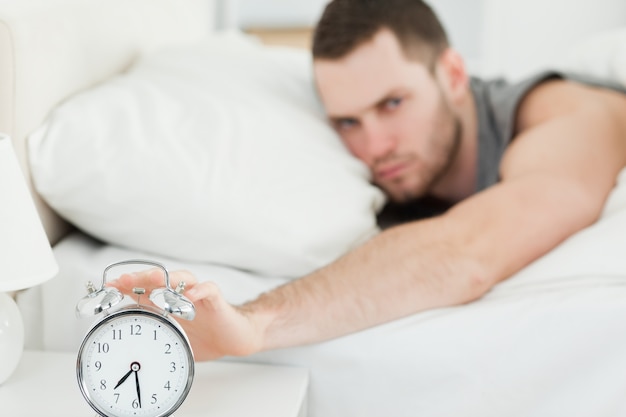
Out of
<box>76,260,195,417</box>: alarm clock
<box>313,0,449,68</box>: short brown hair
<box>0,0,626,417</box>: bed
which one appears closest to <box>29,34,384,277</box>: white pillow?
<box>0,0,626,417</box>: bed

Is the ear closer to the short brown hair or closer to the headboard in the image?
the short brown hair

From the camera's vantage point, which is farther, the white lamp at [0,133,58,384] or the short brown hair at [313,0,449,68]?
the short brown hair at [313,0,449,68]

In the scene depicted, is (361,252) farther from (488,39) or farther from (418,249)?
(488,39)

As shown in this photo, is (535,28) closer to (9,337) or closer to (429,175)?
(429,175)

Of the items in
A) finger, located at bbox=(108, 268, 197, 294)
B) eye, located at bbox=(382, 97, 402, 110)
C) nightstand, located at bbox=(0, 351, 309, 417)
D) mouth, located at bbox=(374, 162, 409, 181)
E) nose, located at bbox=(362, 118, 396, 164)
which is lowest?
nightstand, located at bbox=(0, 351, 309, 417)

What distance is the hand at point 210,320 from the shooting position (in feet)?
3.33

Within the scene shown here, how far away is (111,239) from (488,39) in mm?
2601

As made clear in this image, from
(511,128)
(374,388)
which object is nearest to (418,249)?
(374,388)

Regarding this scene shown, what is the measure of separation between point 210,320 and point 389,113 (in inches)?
32.8

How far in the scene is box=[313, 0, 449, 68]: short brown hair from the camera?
173 cm

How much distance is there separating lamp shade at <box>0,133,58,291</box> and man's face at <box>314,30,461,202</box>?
0.85 meters

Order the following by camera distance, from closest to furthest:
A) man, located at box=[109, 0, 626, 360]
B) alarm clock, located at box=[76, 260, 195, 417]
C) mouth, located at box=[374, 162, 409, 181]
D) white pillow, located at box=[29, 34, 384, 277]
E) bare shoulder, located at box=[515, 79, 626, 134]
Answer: alarm clock, located at box=[76, 260, 195, 417] < man, located at box=[109, 0, 626, 360] < white pillow, located at box=[29, 34, 384, 277] < bare shoulder, located at box=[515, 79, 626, 134] < mouth, located at box=[374, 162, 409, 181]

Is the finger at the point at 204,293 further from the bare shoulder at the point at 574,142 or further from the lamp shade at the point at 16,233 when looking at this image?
the bare shoulder at the point at 574,142

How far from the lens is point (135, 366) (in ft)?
3.11
